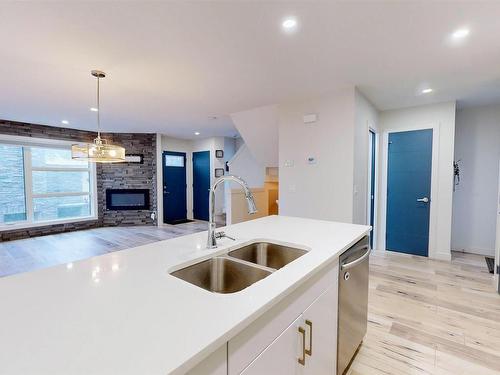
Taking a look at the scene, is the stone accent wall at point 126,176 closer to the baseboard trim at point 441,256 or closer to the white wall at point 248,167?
the white wall at point 248,167

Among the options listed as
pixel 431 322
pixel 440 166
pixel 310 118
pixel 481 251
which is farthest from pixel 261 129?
pixel 481 251

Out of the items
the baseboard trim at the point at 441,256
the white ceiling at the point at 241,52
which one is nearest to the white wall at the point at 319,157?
the white ceiling at the point at 241,52

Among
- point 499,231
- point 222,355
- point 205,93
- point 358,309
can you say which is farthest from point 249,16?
point 499,231

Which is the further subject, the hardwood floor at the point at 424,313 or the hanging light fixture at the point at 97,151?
the hanging light fixture at the point at 97,151

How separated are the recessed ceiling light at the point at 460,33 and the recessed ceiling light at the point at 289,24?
1291 mm

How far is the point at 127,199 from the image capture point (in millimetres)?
6707

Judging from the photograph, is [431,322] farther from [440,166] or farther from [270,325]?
[440,166]

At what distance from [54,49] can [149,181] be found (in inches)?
185

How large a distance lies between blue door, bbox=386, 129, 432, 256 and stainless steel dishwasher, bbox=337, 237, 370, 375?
283cm

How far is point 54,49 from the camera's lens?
2295 millimetres

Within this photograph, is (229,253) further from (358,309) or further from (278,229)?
(358,309)

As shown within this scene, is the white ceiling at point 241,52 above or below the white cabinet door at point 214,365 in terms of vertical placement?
above

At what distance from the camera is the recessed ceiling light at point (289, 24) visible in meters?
1.86

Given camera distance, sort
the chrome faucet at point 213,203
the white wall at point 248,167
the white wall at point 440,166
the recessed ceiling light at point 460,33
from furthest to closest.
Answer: the white wall at point 248,167, the white wall at point 440,166, the recessed ceiling light at point 460,33, the chrome faucet at point 213,203
